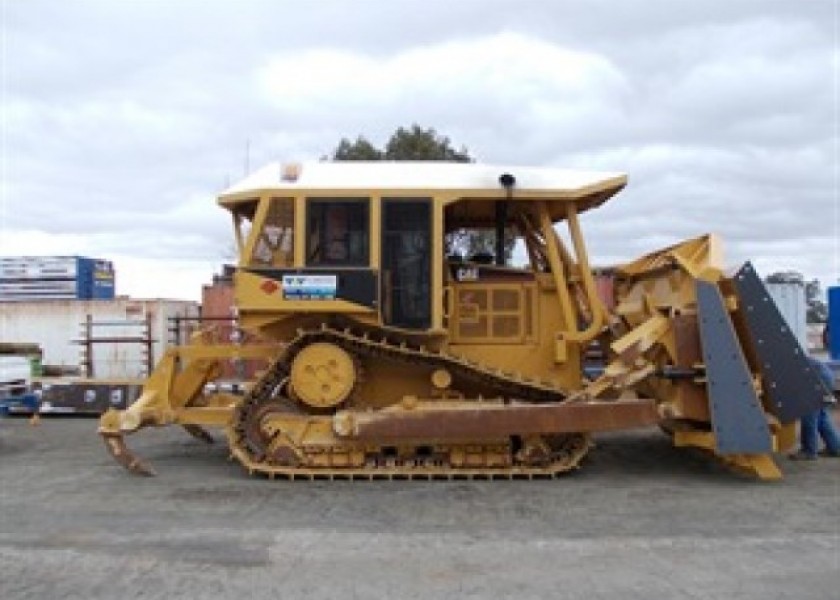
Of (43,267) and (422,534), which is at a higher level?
(43,267)

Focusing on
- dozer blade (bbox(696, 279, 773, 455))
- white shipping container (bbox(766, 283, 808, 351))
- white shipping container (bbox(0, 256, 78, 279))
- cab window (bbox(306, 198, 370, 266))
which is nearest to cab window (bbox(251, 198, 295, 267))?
cab window (bbox(306, 198, 370, 266))

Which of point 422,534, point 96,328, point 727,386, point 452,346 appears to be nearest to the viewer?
point 422,534

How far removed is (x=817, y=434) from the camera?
11805mm

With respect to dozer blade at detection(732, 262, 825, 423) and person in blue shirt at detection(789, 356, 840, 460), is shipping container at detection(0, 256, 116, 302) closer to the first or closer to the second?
person in blue shirt at detection(789, 356, 840, 460)

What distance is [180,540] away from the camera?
302 inches

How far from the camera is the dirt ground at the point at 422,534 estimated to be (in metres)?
6.39

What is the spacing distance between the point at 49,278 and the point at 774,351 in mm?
26510

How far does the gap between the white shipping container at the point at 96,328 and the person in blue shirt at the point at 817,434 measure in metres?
14.9

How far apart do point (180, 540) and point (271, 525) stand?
824mm

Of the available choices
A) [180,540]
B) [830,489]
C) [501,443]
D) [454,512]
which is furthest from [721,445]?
[180,540]

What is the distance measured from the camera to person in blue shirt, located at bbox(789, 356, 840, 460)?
38.3ft

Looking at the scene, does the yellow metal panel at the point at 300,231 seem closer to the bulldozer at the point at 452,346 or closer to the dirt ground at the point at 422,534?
the bulldozer at the point at 452,346

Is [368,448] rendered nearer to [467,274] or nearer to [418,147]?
[467,274]

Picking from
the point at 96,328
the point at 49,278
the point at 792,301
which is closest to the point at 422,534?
the point at 792,301
